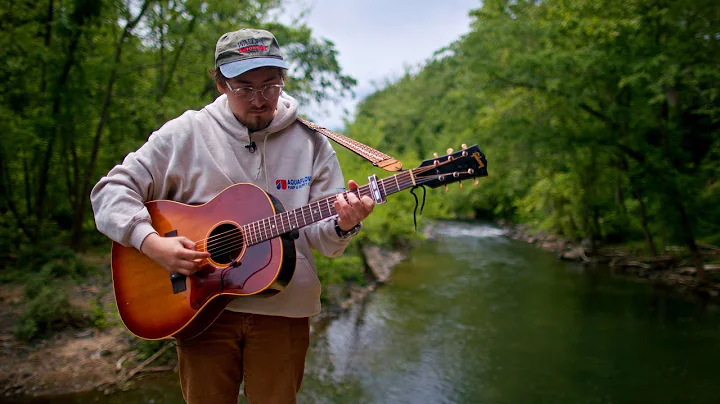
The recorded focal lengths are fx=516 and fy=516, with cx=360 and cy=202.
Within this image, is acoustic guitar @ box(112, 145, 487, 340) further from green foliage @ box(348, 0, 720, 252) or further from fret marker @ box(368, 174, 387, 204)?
green foliage @ box(348, 0, 720, 252)

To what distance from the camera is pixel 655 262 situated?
480 inches

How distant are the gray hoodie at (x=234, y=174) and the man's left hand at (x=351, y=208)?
0.29ft

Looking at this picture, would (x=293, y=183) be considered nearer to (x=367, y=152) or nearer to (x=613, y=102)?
(x=367, y=152)

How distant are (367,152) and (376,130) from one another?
492 inches

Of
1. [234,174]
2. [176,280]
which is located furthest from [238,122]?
[176,280]

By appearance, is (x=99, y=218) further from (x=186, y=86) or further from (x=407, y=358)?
(x=186, y=86)

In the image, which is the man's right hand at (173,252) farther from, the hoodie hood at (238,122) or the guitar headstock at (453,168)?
the guitar headstock at (453,168)

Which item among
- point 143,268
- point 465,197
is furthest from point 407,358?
point 465,197

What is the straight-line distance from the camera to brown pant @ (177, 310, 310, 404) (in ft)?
6.20

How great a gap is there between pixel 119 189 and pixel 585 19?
10.6 meters

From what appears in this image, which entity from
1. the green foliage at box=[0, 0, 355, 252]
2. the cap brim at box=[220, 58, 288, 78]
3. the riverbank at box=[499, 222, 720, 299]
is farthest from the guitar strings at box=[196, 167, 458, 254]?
the riverbank at box=[499, 222, 720, 299]

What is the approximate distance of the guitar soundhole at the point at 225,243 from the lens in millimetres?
2027

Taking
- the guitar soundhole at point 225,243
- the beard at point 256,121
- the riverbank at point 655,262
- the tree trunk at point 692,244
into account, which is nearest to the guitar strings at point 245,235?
the guitar soundhole at point 225,243

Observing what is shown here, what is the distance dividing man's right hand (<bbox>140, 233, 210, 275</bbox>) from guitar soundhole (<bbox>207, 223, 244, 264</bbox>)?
125 millimetres
